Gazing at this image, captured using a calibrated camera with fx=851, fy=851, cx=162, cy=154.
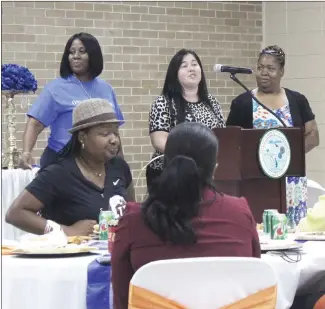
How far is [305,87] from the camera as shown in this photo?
7566 millimetres

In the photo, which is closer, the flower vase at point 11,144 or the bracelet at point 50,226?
the bracelet at point 50,226

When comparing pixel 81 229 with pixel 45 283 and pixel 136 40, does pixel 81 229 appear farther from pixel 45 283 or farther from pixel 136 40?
pixel 136 40

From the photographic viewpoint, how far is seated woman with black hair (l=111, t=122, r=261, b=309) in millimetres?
2275

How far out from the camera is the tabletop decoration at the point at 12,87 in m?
5.59

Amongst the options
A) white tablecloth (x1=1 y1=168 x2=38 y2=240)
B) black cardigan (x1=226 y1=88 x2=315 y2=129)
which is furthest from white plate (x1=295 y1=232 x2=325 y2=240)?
white tablecloth (x1=1 y1=168 x2=38 y2=240)

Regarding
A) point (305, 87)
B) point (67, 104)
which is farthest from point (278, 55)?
point (305, 87)

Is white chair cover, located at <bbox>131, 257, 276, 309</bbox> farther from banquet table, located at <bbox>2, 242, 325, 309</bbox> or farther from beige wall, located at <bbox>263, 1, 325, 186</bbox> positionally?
beige wall, located at <bbox>263, 1, 325, 186</bbox>

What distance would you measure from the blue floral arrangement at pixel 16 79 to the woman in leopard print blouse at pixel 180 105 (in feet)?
3.98

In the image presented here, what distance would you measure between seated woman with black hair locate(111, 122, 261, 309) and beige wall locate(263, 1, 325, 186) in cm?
527

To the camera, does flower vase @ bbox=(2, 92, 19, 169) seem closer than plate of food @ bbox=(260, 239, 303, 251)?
No

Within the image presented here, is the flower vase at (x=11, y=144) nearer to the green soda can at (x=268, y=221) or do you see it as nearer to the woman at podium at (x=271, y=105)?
the woman at podium at (x=271, y=105)

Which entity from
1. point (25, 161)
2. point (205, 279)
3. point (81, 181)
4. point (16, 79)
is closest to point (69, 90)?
point (25, 161)

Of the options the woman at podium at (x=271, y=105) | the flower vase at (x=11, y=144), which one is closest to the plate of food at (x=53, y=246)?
the woman at podium at (x=271, y=105)

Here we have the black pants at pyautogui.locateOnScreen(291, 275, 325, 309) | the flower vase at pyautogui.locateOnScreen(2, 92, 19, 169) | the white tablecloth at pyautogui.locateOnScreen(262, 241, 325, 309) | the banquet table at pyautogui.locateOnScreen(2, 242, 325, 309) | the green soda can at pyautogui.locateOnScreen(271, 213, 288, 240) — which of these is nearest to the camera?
the banquet table at pyautogui.locateOnScreen(2, 242, 325, 309)
